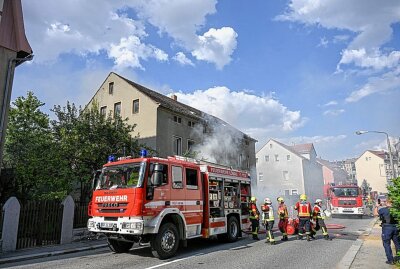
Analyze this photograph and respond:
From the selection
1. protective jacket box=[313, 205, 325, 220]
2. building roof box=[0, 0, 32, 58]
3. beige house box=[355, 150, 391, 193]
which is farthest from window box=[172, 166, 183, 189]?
beige house box=[355, 150, 391, 193]

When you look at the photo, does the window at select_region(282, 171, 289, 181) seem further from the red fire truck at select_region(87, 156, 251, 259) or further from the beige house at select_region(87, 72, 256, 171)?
the red fire truck at select_region(87, 156, 251, 259)

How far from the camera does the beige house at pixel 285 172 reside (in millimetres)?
50000

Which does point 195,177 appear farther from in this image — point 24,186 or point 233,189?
point 24,186

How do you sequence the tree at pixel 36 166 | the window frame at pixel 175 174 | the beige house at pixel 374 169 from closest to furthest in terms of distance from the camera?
the window frame at pixel 175 174 → the tree at pixel 36 166 → the beige house at pixel 374 169

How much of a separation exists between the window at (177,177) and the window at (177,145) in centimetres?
1482

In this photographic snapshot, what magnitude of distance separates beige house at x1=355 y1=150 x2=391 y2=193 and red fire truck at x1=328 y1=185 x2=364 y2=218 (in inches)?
2220

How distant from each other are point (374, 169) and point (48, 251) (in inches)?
3140

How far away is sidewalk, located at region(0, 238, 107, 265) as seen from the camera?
8.70 metres

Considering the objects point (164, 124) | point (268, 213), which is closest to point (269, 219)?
point (268, 213)

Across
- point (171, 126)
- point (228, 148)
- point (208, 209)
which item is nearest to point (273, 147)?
point (228, 148)

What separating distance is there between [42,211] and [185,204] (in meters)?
5.64

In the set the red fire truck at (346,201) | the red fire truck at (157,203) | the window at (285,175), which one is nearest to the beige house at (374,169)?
the window at (285,175)

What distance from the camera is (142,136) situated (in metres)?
23.2

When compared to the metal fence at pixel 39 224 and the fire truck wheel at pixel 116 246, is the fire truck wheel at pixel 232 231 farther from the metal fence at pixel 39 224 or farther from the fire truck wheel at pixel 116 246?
the metal fence at pixel 39 224
